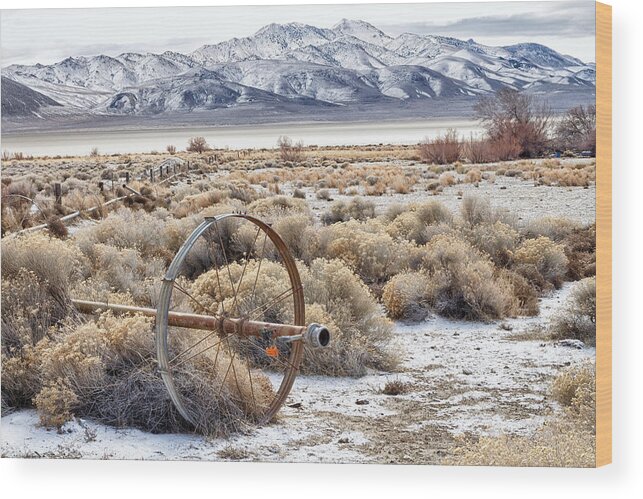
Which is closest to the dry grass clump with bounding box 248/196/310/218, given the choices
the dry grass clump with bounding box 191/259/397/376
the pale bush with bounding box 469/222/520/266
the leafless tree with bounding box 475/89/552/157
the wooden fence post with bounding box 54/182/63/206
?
the dry grass clump with bounding box 191/259/397/376

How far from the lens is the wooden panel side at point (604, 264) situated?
30.1 feet

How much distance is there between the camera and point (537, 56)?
9.84m

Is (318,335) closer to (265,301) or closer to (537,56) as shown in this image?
(265,301)

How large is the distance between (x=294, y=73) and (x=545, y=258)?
2874mm

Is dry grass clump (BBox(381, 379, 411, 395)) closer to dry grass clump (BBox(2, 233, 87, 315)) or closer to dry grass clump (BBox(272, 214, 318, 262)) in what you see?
dry grass clump (BBox(272, 214, 318, 262))

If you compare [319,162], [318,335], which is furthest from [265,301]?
[318,335]

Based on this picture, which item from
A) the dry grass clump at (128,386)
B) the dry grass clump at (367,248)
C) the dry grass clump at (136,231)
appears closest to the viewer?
the dry grass clump at (128,386)

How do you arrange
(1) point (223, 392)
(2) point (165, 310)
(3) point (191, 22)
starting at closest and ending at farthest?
(2) point (165, 310), (1) point (223, 392), (3) point (191, 22)

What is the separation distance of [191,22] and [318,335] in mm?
3281

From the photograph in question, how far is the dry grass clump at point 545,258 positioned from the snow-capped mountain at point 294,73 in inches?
53.3

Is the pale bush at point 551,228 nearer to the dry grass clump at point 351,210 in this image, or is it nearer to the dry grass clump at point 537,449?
the dry grass clump at point 351,210

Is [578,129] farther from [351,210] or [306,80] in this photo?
[306,80]

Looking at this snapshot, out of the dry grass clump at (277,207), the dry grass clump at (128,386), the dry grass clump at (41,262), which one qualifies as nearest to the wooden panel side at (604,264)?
the dry grass clump at (128,386)

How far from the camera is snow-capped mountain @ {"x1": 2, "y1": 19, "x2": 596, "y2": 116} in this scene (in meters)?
9.95
